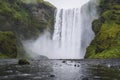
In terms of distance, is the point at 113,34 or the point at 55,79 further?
the point at 113,34

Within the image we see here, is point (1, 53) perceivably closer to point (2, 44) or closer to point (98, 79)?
point (2, 44)

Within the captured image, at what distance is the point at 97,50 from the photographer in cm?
18500

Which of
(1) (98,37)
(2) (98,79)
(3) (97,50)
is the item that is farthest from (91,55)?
(2) (98,79)

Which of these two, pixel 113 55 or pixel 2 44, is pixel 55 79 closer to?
pixel 113 55

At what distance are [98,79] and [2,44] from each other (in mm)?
166143

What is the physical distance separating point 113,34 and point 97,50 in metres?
21.8

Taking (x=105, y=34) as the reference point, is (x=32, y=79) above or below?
below

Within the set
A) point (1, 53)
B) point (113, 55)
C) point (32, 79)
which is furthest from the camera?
point (1, 53)

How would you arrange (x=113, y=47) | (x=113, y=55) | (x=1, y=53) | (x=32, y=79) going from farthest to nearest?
1. (x=1, y=53)
2. (x=113, y=47)
3. (x=113, y=55)
4. (x=32, y=79)

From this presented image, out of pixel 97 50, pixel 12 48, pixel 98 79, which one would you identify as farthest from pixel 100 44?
pixel 98 79

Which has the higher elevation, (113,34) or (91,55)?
(113,34)

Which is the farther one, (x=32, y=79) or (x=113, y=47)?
(x=113, y=47)

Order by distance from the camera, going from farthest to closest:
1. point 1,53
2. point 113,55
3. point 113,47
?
point 1,53 < point 113,47 < point 113,55

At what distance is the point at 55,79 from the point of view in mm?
40844
